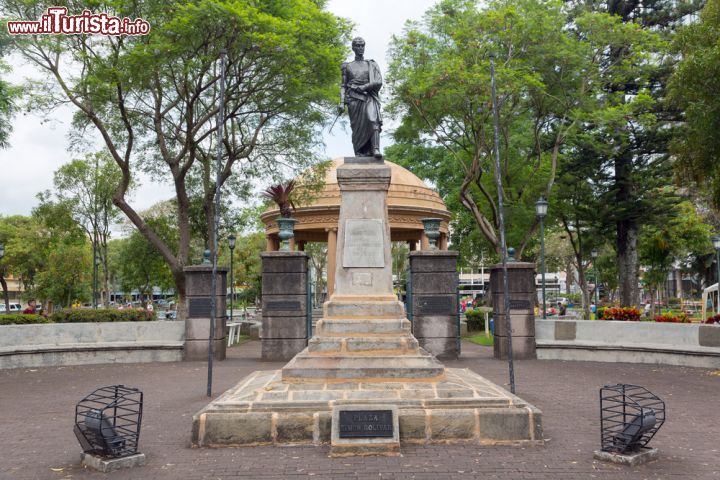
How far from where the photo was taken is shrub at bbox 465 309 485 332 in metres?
27.5

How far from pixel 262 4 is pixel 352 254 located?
432 inches

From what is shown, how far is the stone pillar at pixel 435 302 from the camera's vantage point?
52.1 ft

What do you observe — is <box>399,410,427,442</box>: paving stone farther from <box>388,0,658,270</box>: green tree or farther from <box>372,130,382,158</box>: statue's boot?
<box>388,0,658,270</box>: green tree

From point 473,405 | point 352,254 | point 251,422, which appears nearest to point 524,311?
point 352,254

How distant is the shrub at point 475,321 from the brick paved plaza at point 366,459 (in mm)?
14261

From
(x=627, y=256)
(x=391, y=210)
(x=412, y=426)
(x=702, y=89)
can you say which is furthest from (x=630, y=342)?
(x=627, y=256)

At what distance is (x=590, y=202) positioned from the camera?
2747cm

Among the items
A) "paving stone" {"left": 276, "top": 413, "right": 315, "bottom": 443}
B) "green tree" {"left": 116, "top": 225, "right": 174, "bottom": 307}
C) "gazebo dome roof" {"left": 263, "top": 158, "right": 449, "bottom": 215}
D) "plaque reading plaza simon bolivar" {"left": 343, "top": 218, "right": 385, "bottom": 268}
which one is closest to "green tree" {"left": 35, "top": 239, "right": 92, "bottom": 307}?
"green tree" {"left": 116, "top": 225, "right": 174, "bottom": 307}

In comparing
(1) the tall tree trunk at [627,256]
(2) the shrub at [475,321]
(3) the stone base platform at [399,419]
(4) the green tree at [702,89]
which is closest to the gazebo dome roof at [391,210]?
(2) the shrub at [475,321]

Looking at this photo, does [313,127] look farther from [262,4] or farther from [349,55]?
[262,4]

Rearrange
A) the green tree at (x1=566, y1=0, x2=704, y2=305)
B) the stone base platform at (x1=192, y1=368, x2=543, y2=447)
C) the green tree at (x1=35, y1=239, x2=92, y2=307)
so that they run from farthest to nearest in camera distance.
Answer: the green tree at (x1=35, y1=239, x2=92, y2=307) → the green tree at (x1=566, y1=0, x2=704, y2=305) → the stone base platform at (x1=192, y1=368, x2=543, y2=447)

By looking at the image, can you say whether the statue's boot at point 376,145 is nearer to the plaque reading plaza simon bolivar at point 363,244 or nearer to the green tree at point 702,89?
the plaque reading plaza simon bolivar at point 363,244

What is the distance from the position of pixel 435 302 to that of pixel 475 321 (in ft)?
40.7

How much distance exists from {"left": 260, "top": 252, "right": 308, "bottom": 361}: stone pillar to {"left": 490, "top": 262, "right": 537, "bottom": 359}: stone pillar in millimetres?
5473
